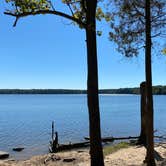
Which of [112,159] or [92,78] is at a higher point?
[92,78]

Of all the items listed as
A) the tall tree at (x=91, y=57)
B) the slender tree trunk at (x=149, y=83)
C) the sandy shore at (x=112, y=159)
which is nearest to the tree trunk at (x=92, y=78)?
the tall tree at (x=91, y=57)

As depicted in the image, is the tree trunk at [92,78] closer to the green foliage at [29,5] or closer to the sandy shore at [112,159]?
the green foliage at [29,5]

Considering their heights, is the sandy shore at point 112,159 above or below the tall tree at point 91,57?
below

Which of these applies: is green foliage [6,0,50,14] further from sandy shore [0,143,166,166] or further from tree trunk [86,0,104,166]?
sandy shore [0,143,166,166]

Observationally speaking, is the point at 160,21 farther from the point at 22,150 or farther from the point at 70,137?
the point at 70,137

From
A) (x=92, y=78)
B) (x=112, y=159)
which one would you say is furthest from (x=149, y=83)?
(x=112, y=159)

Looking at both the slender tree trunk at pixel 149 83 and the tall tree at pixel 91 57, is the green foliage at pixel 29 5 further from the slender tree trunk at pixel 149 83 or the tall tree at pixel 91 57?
the slender tree trunk at pixel 149 83

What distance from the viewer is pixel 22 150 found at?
2792 cm

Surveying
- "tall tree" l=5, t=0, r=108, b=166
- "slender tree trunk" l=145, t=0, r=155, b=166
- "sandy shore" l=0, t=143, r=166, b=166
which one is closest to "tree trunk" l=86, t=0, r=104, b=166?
"tall tree" l=5, t=0, r=108, b=166

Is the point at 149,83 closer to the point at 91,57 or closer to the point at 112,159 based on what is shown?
the point at 91,57

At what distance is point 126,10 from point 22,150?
1874cm

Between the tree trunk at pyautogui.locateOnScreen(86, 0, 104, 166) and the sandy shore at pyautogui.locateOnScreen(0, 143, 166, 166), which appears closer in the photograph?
the tree trunk at pyautogui.locateOnScreen(86, 0, 104, 166)

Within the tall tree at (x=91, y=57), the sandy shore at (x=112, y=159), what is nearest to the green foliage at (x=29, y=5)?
the tall tree at (x=91, y=57)

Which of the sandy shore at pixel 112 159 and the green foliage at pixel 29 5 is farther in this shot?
the sandy shore at pixel 112 159
